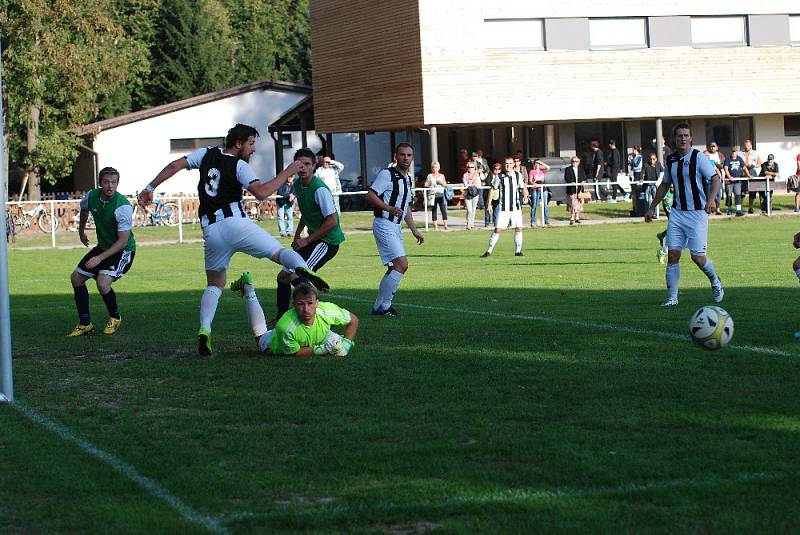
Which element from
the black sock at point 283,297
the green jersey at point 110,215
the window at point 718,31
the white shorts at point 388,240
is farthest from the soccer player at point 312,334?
the window at point 718,31

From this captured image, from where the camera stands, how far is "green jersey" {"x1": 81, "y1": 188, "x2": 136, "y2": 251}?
13.3 metres

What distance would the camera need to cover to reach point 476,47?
4378 centimetres

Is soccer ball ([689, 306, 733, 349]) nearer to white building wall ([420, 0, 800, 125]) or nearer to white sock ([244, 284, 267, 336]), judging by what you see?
white sock ([244, 284, 267, 336])

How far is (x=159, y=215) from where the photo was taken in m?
39.1

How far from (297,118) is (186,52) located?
53.1 ft

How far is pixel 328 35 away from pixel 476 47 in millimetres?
7228

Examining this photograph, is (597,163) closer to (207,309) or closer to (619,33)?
(619,33)

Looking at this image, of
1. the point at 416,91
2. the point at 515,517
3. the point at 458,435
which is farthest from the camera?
the point at 416,91

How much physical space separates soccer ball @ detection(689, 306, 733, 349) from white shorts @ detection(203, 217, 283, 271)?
3.50 m

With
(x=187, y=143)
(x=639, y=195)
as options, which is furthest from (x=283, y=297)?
(x=187, y=143)

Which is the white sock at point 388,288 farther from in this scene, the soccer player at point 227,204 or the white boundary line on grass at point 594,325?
the soccer player at point 227,204

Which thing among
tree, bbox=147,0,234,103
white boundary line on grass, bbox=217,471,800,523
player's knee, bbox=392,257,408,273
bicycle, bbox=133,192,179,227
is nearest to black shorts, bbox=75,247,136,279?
player's knee, bbox=392,257,408,273

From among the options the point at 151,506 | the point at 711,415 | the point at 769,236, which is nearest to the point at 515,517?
the point at 151,506

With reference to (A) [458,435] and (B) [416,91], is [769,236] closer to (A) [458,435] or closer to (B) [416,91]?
(B) [416,91]
